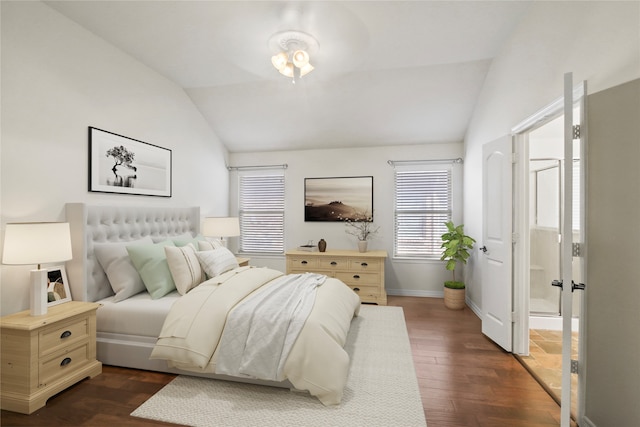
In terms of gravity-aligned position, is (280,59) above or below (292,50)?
below

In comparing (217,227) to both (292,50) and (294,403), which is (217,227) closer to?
(292,50)

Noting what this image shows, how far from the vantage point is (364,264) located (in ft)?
14.8

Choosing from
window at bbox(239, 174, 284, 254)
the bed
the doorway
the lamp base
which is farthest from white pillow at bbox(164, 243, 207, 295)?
the doorway

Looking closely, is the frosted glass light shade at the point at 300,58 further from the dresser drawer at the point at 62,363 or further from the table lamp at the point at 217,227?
the dresser drawer at the point at 62,363

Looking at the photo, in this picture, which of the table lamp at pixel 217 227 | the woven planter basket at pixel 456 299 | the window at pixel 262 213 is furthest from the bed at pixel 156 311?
the window at pixel 262 213

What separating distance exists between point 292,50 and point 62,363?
124 inches

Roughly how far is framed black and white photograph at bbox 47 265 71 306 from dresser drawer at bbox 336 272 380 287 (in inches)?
123

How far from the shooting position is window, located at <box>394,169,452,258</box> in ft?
16.1

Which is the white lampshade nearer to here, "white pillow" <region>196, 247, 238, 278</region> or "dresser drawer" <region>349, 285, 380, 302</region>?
"white pillow" <region>196, 247, 238, 278</region>

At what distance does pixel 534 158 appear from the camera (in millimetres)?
4043

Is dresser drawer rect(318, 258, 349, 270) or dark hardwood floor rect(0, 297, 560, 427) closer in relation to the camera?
dark hardwood floor rect(0, 297, 560, 427)

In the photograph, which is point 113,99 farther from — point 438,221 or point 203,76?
point 438,221

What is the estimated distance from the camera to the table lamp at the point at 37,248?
2.03 metres

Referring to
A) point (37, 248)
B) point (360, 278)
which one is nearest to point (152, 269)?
point (37, 248)
